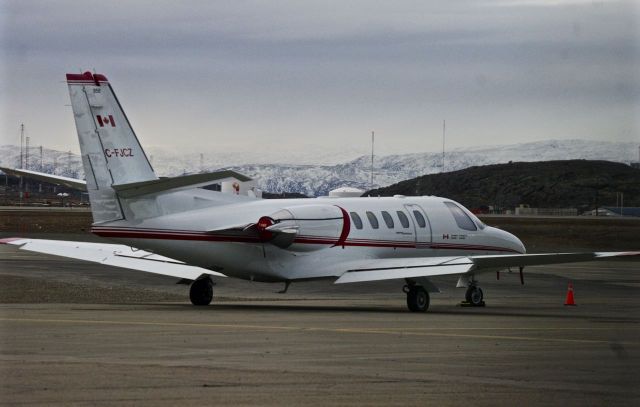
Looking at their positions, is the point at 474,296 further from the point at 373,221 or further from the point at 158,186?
the point at 158,186

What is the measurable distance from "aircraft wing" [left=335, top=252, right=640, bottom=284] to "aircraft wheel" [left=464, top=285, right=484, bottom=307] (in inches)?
66.5

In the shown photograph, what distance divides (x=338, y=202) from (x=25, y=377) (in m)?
19.2

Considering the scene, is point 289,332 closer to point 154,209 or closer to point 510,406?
point 154,209

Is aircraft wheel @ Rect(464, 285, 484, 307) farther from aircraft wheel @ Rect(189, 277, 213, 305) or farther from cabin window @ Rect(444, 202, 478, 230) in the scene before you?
aircraft wheel @ Rect(189, 277, 213, 305)

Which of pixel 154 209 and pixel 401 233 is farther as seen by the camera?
pixel 401 233

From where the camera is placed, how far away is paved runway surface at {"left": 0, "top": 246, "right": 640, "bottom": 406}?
51.6 ft

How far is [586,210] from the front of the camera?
17238cm

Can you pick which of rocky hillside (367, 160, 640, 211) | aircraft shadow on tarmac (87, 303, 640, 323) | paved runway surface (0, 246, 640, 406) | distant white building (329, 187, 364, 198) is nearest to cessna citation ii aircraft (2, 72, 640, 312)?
aircraft shadow on tarmac (87, 303, 640, 323)

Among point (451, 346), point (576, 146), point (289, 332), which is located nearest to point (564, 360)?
point (451, 346)

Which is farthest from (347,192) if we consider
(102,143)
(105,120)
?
(102,143)

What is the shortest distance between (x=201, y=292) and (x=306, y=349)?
43.7ft

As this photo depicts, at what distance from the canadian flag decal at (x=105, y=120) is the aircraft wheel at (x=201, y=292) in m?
5.48

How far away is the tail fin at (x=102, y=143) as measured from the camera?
101 feet

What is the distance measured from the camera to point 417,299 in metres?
33.2
